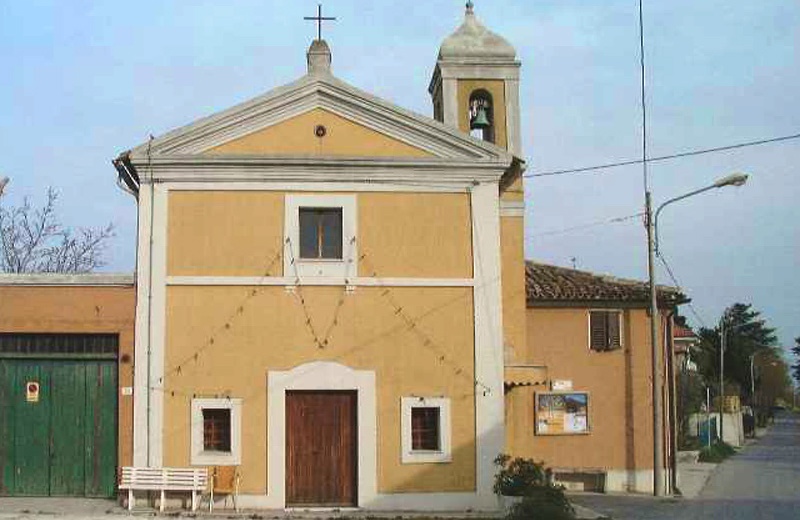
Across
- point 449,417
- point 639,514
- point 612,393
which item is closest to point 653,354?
point 612,393

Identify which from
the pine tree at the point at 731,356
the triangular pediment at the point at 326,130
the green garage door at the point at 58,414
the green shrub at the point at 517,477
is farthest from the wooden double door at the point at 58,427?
the pine tree at the point at 731,356

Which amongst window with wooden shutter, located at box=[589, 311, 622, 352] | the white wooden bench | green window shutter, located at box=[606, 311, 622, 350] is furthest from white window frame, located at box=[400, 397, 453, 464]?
green window shutter, located at box=[606, 311, 622, 350]

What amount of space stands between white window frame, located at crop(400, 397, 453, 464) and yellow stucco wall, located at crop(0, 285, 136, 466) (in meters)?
4.63

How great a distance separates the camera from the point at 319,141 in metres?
18.3


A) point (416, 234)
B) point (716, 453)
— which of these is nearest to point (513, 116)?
point (416, 234)

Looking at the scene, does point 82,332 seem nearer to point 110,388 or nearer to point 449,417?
point 110,388

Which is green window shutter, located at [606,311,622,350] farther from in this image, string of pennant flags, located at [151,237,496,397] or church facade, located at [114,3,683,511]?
string of pennant flags, located at [151,237,496,397]

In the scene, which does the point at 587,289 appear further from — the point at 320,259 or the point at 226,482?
the point at 226,482

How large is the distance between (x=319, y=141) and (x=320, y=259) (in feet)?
6.75

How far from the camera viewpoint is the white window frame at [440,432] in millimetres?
17672

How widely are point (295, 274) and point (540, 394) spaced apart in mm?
8885

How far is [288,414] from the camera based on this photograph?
17688 mm

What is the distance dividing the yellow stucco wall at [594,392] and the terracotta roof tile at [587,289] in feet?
1.23

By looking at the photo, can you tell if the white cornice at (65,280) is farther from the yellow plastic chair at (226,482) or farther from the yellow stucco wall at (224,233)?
the yellow plastic chair at (226,482)
